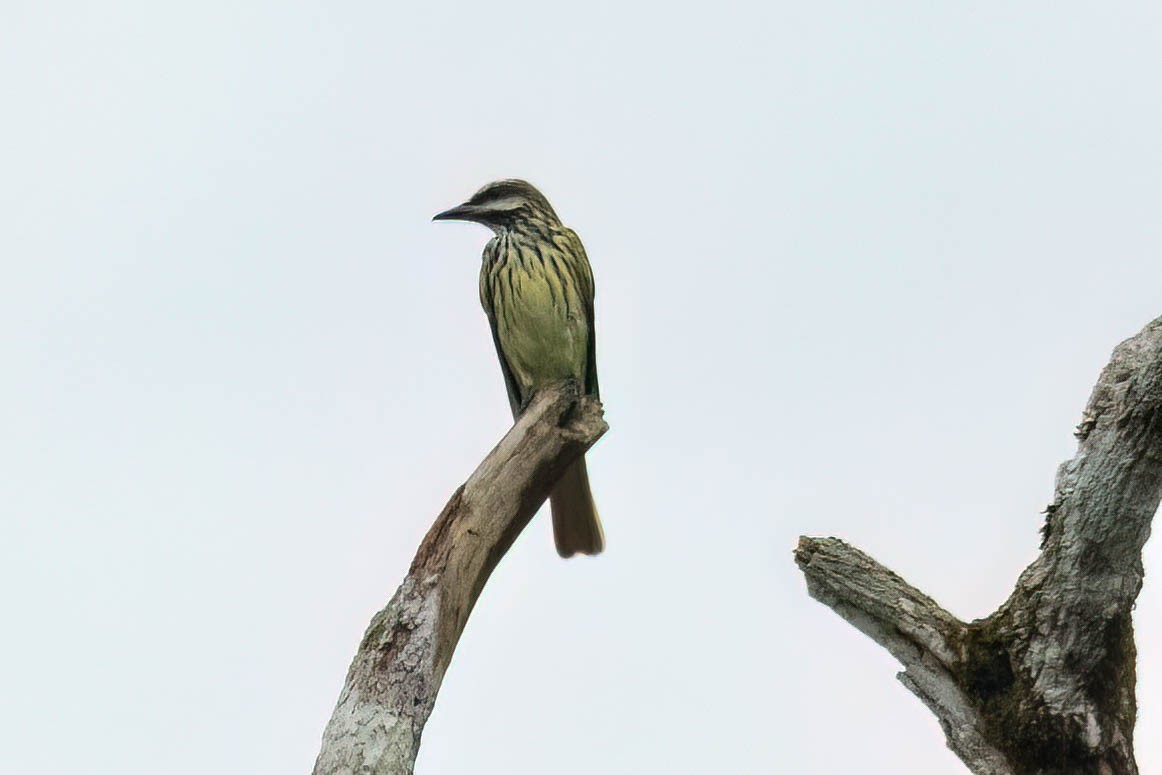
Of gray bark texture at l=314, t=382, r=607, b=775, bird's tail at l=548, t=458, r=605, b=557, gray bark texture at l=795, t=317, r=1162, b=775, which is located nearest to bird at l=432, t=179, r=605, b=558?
bird's tail at l=548, t=458, r=605, b=557

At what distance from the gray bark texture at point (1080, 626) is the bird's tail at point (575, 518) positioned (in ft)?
9.84

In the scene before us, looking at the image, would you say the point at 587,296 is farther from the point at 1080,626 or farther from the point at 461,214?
the point at 1080,626

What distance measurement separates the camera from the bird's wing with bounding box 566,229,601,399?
8586 mm

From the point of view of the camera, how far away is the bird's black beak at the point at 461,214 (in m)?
8.93

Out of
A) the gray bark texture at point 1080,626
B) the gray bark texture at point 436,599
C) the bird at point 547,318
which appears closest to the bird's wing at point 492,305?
the bird at point 547,318

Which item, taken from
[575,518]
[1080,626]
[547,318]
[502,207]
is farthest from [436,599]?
[502,207]

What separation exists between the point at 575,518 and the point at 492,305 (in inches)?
53.9

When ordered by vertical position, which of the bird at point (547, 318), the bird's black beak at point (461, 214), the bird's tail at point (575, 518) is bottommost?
the bird's tail at point (575, 518)

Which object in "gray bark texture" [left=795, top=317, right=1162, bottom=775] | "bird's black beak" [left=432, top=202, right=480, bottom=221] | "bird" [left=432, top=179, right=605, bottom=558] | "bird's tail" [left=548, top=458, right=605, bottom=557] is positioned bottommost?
"gray bark texture" [left=795, top=317, right=1162, bottom=775]

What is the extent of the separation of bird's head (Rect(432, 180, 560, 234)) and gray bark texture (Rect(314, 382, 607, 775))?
262cm

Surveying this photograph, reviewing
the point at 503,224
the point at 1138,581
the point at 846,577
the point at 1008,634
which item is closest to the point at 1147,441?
the point at 1138,581

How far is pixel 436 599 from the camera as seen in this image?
5.12 metres

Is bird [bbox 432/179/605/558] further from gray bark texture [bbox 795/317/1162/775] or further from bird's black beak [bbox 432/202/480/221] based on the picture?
gray bark texture [bbox 795/317/1162/775]

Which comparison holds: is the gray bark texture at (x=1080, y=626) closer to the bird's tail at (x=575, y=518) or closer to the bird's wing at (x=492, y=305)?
the bird's tail at (x=575, y=518)
